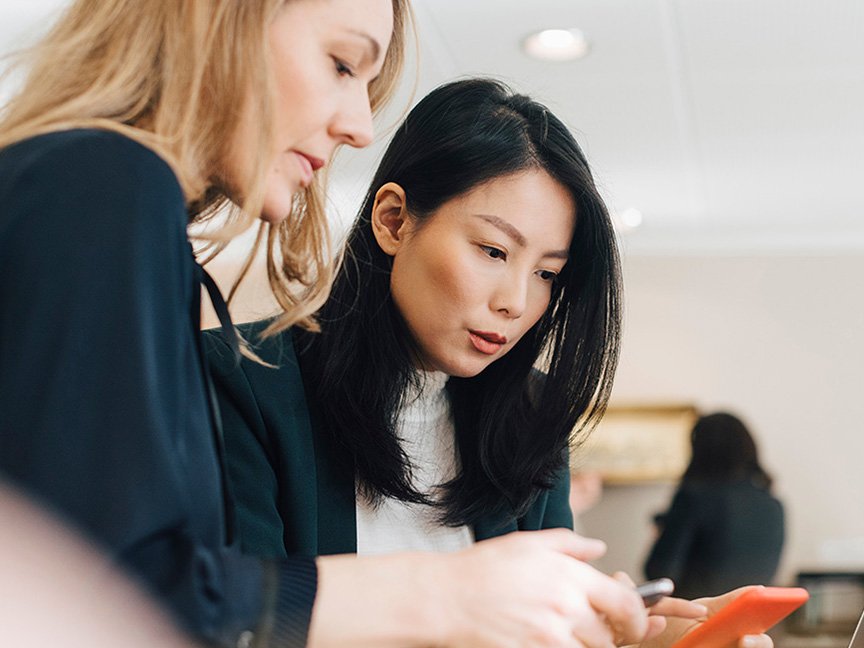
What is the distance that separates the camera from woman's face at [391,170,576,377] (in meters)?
1.11

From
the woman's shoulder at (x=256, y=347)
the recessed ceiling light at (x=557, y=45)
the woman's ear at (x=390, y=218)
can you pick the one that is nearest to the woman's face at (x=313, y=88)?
the woman's shoulder at (x=256, y=347)

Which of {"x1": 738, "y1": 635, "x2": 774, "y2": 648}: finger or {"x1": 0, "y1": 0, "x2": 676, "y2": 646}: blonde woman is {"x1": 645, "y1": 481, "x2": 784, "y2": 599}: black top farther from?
{"x1": 0, "y1": 0, "x2": 676, "y2": 646}: blonde woman

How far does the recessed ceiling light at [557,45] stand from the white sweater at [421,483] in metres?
1.79

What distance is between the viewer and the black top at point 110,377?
0.50m

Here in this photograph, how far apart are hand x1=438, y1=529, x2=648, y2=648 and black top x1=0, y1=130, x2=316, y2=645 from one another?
0.09m

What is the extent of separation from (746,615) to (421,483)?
0.43m

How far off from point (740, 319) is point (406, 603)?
4478 mm

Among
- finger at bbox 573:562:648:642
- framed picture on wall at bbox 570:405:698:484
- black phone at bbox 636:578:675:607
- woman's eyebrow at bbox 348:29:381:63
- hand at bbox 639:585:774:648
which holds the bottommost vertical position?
framed picture on wall at bbox 570:405:698:484

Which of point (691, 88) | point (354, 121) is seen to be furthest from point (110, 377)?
point (691, 88)

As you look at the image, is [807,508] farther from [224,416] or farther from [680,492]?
[224,416]

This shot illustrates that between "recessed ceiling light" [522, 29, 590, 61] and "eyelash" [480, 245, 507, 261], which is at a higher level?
"recessed ceiling light" [522, 29, 590, 61]

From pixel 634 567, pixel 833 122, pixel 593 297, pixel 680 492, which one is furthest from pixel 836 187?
pixel 593 297

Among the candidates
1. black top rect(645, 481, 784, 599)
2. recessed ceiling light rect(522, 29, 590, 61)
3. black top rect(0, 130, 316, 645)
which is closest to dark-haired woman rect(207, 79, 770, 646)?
black top rect(0, 130, 316, 645)

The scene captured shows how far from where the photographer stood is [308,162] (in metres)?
A: 0.76
